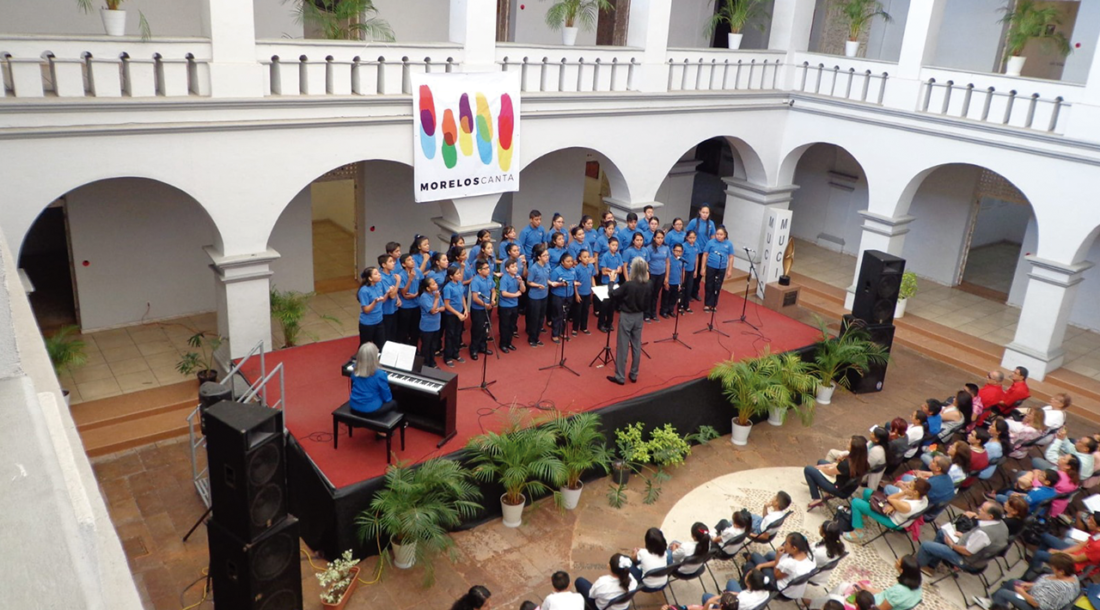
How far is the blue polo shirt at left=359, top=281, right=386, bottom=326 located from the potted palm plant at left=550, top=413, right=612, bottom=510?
8.71 feet

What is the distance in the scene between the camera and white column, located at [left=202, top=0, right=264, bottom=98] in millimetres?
10023

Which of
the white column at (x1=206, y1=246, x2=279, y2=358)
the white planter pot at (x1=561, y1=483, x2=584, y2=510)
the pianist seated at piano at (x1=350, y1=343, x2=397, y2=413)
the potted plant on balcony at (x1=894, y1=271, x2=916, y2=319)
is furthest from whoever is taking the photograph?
the potted plant on balcony at (x1=894, y1=271, x2=916, y2=319)

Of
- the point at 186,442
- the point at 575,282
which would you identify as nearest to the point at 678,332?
the point at 575,282

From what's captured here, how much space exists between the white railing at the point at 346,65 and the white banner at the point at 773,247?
6907 millimetres

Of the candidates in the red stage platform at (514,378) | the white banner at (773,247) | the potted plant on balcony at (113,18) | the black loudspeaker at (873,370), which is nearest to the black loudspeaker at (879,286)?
the black loudspeaker at (873,370)

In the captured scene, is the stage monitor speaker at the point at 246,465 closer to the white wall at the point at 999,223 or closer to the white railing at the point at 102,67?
the white railing at the point at 102,67

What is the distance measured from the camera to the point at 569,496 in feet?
31.2

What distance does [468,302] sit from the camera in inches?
461

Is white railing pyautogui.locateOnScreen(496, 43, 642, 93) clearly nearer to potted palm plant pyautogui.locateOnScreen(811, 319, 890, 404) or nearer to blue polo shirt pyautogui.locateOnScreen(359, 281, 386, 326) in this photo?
blue polo shirt pyautogui.locateOnScreen(359, 281, 386, 326)

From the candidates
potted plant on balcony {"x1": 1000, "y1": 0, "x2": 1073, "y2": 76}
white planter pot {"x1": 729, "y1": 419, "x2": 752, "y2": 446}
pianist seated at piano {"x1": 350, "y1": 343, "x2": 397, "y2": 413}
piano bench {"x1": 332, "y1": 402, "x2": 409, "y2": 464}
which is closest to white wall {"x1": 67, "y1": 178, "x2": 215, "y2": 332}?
piano bench {"x1": 332, "y1": 402, "x2": 409, "y2": 464}

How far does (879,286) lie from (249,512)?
950 centimetres

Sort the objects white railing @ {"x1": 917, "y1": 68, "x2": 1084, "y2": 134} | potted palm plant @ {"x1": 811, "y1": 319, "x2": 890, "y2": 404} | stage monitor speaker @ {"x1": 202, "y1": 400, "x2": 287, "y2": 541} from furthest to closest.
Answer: white railing @ {"x1": 917, "y1": 68, "x2": 1084, "y2": 134}, potted palm plant @ {"x1": 811, "y1": 319, "x2": 890, "y2": 404}, stage monitor speaker @ {"x1": 202, "y1": 400, "x2": 287, "y2": 541}

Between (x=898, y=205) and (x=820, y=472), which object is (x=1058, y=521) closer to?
(x=820, y=472)

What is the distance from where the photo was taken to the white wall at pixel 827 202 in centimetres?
1917
